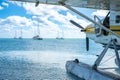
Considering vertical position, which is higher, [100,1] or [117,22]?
[100,1]

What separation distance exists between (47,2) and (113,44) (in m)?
4.31

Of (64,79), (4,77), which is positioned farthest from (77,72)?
(4,77)

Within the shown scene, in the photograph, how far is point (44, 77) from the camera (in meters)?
17.5

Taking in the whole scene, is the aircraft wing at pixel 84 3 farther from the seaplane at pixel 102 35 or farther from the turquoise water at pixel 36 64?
the turquoise water at pixel 36 64

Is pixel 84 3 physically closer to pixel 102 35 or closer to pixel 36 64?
pixel 102 35

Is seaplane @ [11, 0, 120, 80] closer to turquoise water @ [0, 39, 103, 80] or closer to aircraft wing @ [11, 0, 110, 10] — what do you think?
aircraft wing @ [11, 0, 110, 10]

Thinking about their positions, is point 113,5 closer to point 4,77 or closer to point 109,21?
point 109,21

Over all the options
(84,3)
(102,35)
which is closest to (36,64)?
(102,35)

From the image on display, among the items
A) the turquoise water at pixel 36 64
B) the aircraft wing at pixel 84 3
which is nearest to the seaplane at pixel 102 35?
the aircraft wing at pixel 84 3

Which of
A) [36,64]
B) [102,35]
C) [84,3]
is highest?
[84,3]

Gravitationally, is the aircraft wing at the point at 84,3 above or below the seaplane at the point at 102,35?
above

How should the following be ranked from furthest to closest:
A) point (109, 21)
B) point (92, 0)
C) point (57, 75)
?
point (57, 75) → point (109, 21) → point (92, 0)

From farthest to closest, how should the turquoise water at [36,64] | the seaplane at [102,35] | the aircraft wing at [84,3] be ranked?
the turquoise water at [36,64]
the aircraft wing at [84,3]
the seaplane at [102,35]

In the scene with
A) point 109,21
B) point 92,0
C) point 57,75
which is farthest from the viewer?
point 57,75
